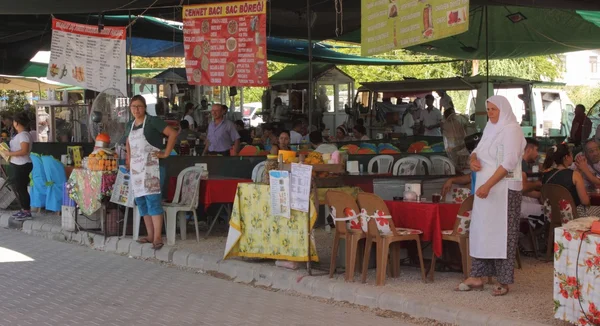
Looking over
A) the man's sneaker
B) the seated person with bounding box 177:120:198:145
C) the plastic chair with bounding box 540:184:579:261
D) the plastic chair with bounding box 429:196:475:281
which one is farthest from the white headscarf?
the seated person with bounding box 177:120:198:145

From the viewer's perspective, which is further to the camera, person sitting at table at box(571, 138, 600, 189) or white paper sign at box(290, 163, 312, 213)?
person sitting at table at box(571, 138, 600, 189)

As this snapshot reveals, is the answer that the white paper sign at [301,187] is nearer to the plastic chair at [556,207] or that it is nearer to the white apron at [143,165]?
the white apron at [143,165]

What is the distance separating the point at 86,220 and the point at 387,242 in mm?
6554

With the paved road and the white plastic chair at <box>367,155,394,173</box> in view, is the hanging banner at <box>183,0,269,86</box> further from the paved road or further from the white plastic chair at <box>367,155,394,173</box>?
the paved road

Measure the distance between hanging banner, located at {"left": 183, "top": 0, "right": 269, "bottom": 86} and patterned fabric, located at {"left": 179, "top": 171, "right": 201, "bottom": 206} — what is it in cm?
132

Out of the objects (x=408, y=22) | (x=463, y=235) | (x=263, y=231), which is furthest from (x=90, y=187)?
(x=463, y=235)

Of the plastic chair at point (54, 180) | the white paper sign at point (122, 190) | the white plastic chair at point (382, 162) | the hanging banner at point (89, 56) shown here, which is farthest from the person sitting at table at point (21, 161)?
the white plastic chair at point (382, 162)

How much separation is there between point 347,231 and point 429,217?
883mm

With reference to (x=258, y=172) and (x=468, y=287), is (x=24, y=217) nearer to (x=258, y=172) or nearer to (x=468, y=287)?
(x=258, y=172)

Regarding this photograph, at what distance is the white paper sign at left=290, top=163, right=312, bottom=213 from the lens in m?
8.88

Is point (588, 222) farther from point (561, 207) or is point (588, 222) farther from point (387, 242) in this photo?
point (561, 207)

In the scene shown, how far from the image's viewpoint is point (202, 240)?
12.0 meters

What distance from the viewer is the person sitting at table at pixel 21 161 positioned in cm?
1450

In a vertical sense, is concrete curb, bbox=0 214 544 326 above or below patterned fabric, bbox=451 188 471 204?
below
